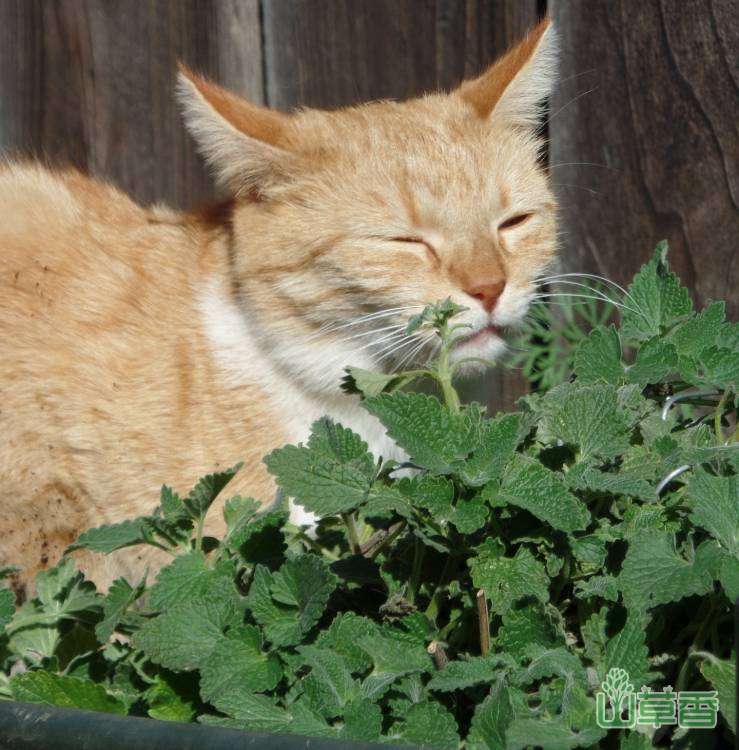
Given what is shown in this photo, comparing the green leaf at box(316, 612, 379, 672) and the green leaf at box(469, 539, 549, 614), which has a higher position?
the green leaf at box(469, 539, 549, 614)

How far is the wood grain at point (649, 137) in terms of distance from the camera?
2707 mm

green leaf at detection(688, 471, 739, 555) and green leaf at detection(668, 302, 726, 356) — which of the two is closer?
green leaf at detection(688, 471, 739, 555)

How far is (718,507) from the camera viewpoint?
0.92m

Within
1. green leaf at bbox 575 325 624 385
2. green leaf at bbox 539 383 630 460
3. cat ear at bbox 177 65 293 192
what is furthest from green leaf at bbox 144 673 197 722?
cat ear at bbox 177 65 293 192

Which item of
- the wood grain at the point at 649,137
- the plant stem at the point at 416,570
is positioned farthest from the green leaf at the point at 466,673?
the wood grain at the point at 649,137

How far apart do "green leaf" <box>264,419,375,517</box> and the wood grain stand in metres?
2.05

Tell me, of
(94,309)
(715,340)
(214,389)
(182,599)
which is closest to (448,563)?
(182,599)

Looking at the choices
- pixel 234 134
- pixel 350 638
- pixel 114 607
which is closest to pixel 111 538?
pixel 114 607

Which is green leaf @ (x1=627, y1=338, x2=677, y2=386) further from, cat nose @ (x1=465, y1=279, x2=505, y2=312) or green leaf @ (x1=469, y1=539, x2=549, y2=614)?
cat nose @ (x1=465, y1=279, x2=505, y2=312)

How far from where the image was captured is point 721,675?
86 centimetres

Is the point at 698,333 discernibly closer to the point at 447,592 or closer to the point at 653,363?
the point at 653,363

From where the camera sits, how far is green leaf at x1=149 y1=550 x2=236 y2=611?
1.03m

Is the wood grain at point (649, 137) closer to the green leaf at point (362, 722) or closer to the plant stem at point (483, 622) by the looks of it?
the plant stem at point (483, 622)

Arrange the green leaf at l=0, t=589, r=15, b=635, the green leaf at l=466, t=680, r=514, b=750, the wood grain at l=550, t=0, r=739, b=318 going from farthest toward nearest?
the wood grain at l=550, t=0, r=739, b=318, the green leaf at l=0, t=589, r=15, b=635, the green leaf at l=466, t=680, r=514, b=750
